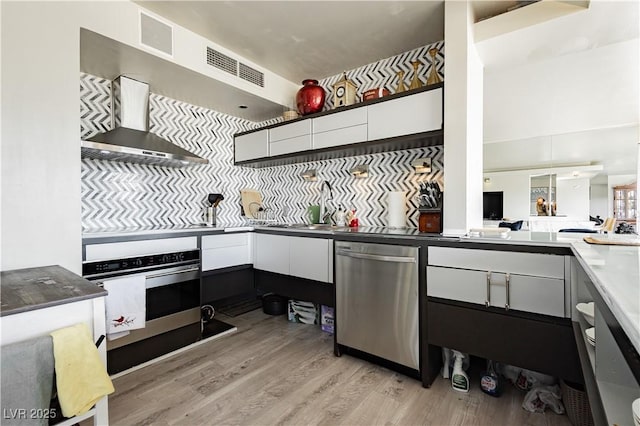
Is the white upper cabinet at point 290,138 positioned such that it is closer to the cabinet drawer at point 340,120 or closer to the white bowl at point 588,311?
the cabinet drawer at point 340,120

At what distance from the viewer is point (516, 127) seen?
3021 mm

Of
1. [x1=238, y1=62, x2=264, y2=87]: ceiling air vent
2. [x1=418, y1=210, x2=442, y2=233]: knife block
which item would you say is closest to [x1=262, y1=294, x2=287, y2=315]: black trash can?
[x1=418, y1=210, x2=442, y2=233]: knife block

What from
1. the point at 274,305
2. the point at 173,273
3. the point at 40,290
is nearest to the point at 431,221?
the point at 274,305

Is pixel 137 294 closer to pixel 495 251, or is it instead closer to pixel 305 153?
pixel 305 153

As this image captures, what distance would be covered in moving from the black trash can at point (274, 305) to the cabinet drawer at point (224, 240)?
2.35 ft

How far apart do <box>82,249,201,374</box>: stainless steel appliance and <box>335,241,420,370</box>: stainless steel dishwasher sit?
1.28 m

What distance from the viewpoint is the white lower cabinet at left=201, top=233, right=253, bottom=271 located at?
113 inches

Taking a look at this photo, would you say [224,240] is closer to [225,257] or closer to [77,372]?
[225,257]

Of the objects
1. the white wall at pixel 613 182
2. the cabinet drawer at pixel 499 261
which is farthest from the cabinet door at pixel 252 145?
the white wall at pixel 613 182

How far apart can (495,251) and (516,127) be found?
1.88m

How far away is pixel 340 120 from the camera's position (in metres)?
2.79

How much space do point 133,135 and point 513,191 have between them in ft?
11.1

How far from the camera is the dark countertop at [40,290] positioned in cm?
99

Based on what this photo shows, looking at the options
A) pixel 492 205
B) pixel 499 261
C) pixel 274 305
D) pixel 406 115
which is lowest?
pixel 274 305
